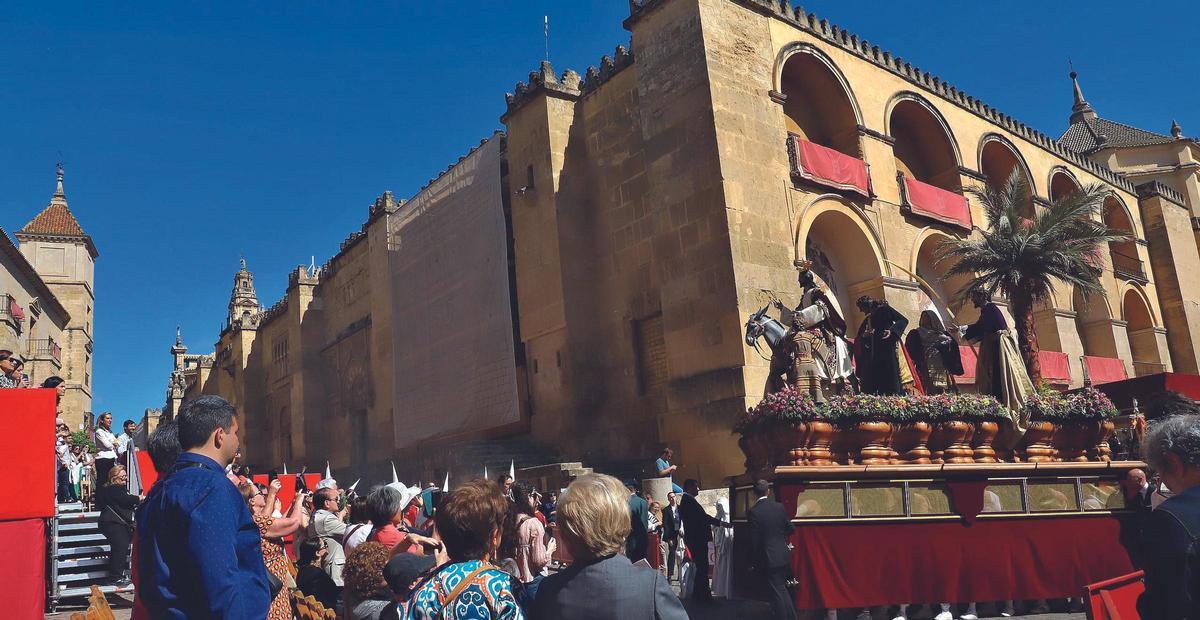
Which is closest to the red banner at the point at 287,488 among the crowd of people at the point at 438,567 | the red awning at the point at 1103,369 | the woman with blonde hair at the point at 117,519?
the woman with blonde hair at the point at 117,519

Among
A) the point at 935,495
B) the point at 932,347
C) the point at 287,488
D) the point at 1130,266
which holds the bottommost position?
the point at 935,495

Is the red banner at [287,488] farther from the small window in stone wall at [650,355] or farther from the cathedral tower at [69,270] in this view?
the cathedral tower at [69,270]

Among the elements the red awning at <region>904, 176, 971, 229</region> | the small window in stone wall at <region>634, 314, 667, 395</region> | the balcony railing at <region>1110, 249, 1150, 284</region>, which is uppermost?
the red awning at <region>904, 176, 971, 229</region>

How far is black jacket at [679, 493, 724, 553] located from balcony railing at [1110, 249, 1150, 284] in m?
25.5

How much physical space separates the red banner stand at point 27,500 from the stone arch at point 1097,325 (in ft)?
88.3

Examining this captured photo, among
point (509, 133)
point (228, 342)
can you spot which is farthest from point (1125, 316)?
point (228, 342)

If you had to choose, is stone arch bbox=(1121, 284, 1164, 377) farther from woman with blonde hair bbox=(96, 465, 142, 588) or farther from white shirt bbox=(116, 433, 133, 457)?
woman with blonde hair bbox=(96, 465, 142, 588)

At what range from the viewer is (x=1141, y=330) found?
95.6 ft

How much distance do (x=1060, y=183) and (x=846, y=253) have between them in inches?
472

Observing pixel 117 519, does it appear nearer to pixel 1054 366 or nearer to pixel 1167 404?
pixel 1167 404

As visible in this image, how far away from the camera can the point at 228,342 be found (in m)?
48.2

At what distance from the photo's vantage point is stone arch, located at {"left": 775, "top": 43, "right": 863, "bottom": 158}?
20.1 m

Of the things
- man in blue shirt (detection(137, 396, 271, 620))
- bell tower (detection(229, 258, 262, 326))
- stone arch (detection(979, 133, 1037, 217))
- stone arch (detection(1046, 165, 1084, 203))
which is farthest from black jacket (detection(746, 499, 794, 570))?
bell tower (detection(229, 258, 262, 326))

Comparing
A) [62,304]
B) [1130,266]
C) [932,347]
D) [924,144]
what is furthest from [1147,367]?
[62,304]
